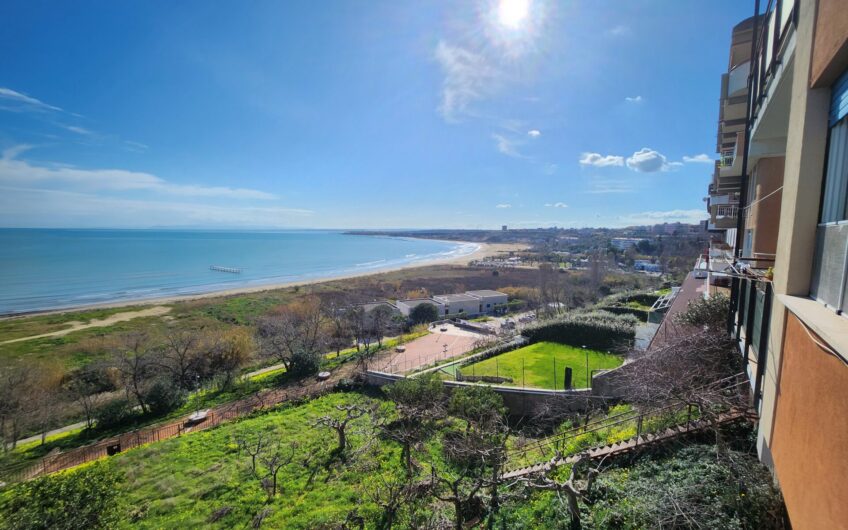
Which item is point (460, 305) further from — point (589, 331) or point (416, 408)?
point (416, 408)

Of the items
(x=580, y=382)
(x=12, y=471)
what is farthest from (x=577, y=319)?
→ (x=12, y=471)

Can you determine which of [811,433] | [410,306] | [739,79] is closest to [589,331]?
[739,79]

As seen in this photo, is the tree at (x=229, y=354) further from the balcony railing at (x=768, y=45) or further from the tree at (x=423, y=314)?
the balcony railing at (x=768, y=45)

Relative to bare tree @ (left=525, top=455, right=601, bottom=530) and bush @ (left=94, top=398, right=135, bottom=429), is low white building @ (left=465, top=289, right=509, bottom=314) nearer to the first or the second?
bush @ (left=94, top=398, right=135, bottom=429)

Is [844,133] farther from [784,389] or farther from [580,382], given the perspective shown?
[580,382]

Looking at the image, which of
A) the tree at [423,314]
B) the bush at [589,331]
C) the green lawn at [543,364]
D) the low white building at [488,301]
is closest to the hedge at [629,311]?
the bush at [589,331]

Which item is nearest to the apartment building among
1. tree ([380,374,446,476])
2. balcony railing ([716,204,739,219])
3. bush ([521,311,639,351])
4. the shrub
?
the shrub
